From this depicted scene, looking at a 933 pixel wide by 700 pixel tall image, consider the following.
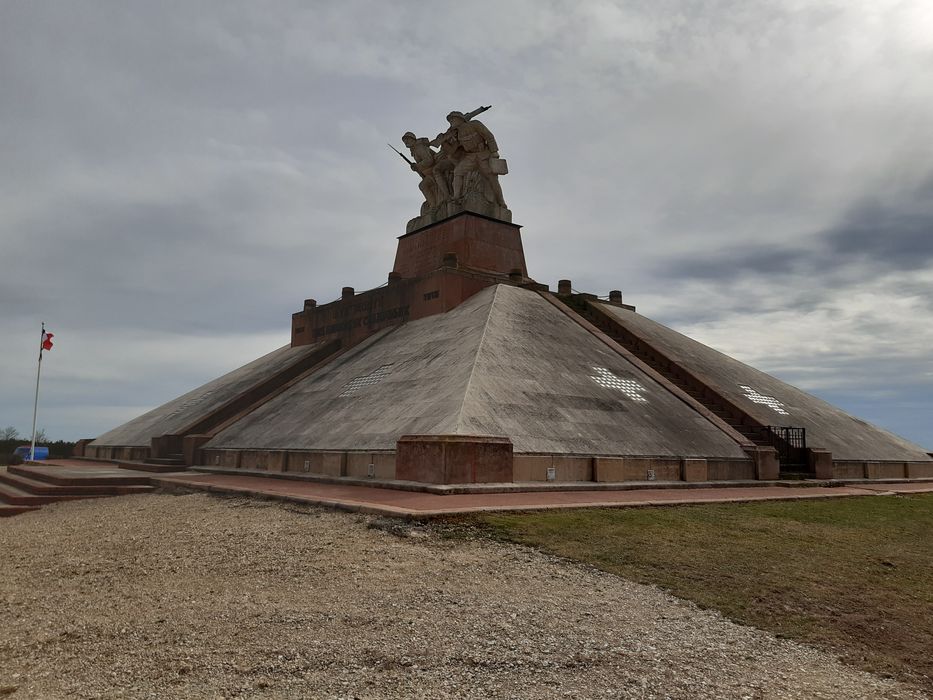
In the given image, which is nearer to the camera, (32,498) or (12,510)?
(12,510)

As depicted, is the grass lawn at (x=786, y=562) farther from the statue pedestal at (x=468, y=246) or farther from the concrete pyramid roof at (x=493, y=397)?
the statue pedestal at (x=468, y=246)

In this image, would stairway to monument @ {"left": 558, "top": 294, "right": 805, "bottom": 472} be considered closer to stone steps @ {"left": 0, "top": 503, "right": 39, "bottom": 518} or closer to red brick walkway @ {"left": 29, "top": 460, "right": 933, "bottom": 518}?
red brick walkway @ {"left": 29, "top": 460, "right": 933, "bottom": 518}

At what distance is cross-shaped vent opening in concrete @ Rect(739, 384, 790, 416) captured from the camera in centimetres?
2617

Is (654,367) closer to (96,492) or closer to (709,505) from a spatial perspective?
Answer: (709,505)

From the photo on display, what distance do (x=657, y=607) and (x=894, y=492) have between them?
50.7 ft

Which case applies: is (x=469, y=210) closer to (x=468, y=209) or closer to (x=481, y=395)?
(x=468, y=209)

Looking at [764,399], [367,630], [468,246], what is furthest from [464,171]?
[367,630]

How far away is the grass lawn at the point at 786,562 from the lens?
7641mm

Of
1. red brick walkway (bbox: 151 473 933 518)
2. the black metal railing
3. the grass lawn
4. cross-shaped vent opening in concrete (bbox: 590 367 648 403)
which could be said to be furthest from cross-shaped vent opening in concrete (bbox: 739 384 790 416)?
the grass lawn

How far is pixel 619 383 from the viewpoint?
23562 millimetres

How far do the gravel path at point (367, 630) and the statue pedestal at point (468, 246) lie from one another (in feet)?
75.6

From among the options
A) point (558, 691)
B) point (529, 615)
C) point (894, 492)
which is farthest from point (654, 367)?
point (558, 691)

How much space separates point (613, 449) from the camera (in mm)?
18734

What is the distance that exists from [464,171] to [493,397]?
60.6 feet
